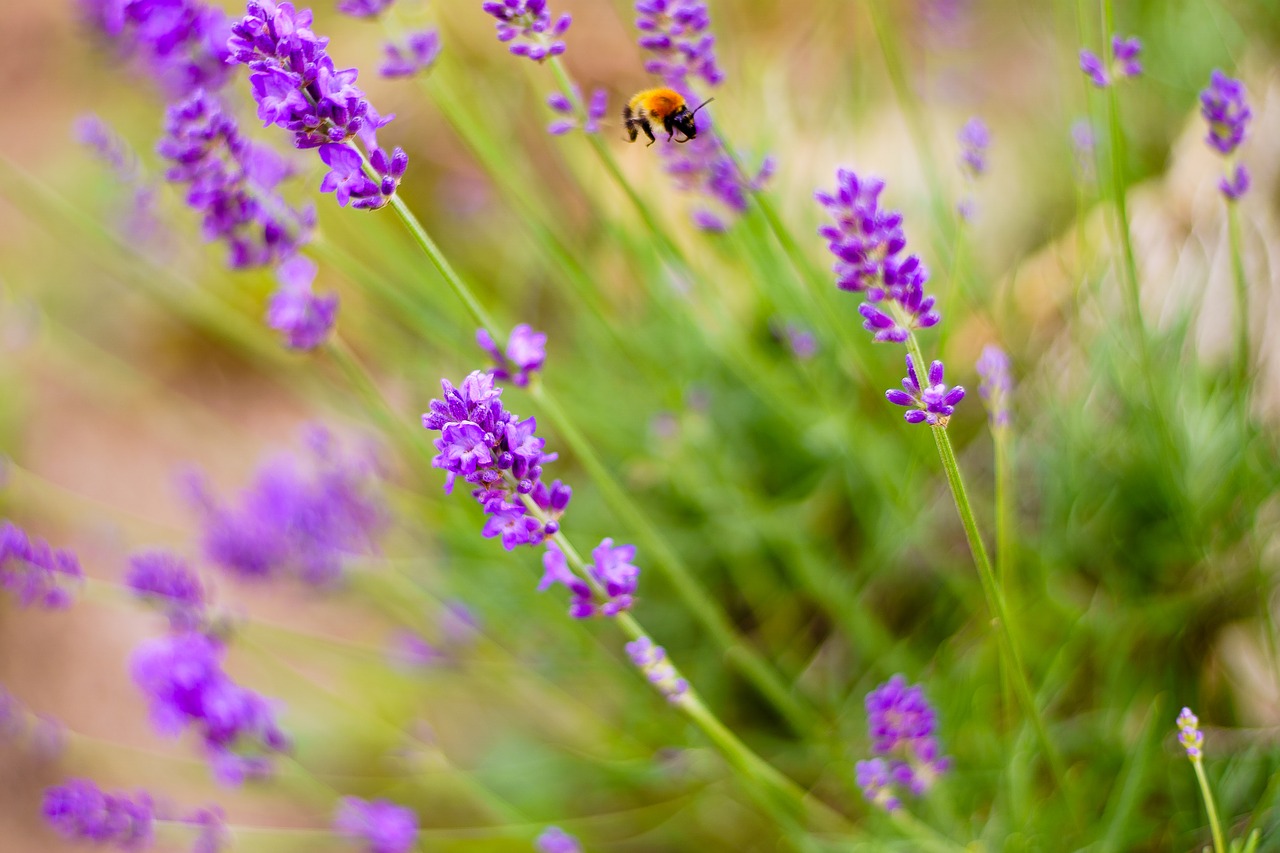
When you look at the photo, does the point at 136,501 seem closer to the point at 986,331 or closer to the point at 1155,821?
the point at 986,331

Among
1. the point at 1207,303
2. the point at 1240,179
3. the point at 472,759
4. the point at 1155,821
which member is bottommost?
the point at 1155,821

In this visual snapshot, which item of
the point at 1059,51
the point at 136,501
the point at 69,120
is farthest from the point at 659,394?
the point at 69,120

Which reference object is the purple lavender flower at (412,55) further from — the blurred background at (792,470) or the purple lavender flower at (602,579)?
the purple lavender flower at (602,579)

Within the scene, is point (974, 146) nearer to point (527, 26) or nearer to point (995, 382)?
point (995, 382)

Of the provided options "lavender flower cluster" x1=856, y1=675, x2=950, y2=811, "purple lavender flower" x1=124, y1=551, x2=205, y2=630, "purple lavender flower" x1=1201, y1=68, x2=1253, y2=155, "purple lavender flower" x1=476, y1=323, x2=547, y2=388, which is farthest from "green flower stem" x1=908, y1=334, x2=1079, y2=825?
"purple lavender flower" x1=124, y1=551, x2=205, y2=630

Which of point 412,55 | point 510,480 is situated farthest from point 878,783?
point 412,55

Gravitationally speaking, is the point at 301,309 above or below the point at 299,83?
above
